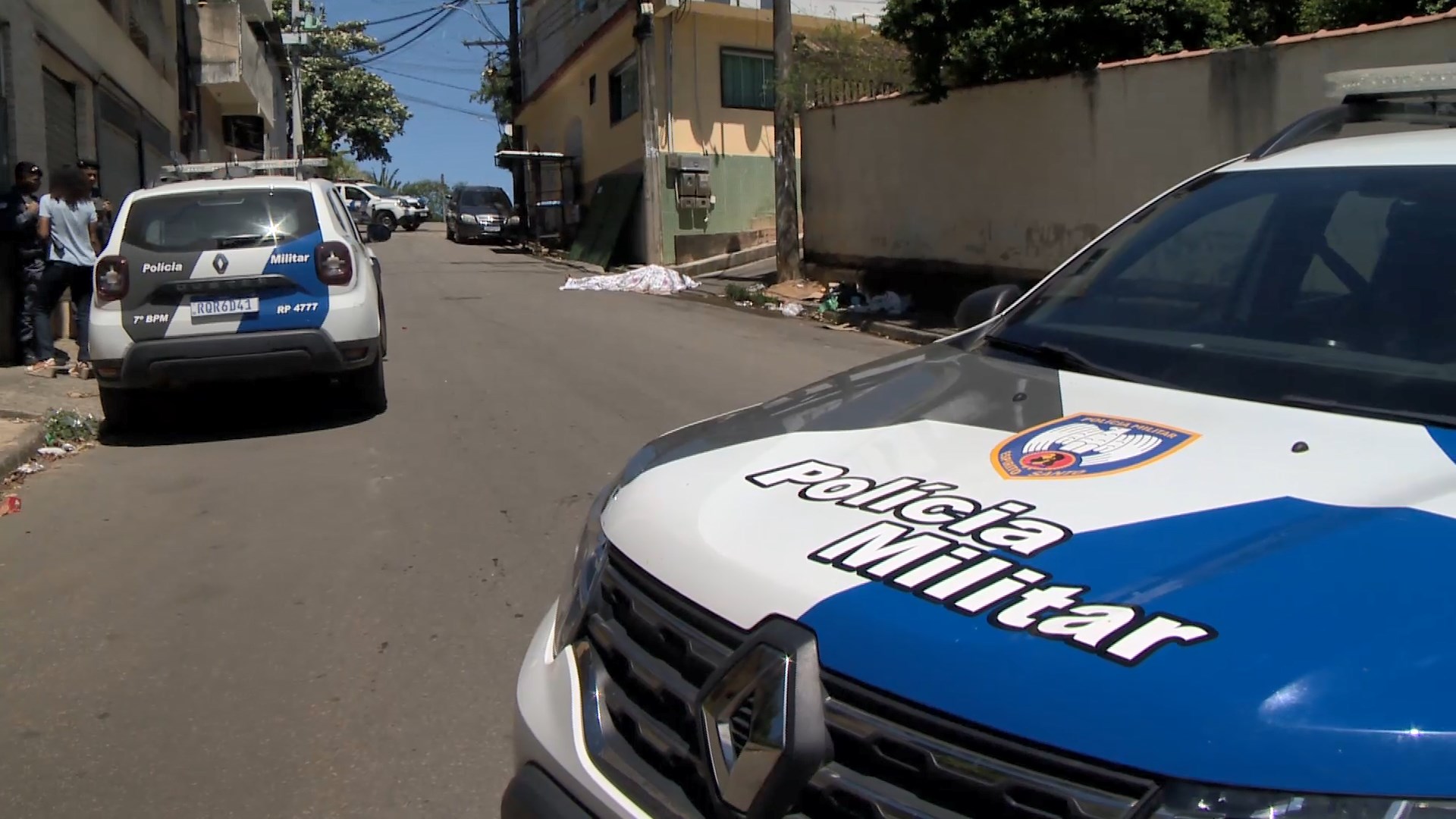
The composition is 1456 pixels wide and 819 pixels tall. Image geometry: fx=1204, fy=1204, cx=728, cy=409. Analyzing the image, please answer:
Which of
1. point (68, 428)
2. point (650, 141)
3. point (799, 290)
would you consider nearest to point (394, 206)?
point (650, 141)

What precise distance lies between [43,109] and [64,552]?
9.35m

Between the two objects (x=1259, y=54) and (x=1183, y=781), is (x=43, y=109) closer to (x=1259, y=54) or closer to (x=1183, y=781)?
(x=1259, y=54)

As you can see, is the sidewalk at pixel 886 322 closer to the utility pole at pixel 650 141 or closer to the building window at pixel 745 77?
the utility pole at pixel 650 141

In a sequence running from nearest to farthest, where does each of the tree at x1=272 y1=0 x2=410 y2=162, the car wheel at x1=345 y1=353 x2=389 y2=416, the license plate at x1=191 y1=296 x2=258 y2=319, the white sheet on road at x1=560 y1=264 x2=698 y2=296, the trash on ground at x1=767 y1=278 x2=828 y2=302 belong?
the license plate at x1=191 y1=296 x2=258 y2=319 → the car wheel at x1=345 y1=353 x2=389 y2=416 → the trash on ground at x1=767 y1=278 x2=828 y2=302 → the white sheet on road at x1=560 y1=264 x2=698 y2=296 → the tree at x1=272 y1=0 x2=410 y2=162

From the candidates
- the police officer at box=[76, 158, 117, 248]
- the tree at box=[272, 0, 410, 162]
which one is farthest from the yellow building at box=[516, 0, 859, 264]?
the tree at box=[272, 0, 410, 162]

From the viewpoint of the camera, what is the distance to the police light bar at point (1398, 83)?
337 cm

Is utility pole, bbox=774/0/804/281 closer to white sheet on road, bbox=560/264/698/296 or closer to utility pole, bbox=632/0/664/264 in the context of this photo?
white sheet on road, bbox=560/264/698/296

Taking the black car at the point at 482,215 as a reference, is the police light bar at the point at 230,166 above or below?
below

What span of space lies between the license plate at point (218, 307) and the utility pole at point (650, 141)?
1565 cm

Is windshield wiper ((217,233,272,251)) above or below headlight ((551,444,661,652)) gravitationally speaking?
above

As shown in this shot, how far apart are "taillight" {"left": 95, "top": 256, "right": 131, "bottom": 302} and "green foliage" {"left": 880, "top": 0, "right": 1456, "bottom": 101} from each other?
861cm

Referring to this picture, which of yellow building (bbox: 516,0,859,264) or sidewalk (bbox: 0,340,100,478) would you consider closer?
sidewalk (bbox: 0,340,100,478)

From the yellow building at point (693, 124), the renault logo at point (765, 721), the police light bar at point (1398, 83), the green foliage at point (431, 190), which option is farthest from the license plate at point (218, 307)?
the green foliage at point (431, 190)

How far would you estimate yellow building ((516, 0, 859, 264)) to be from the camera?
23172mm
